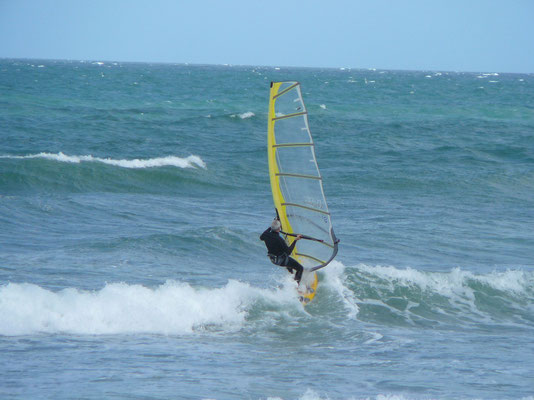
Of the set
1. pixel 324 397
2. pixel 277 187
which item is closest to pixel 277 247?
pixel 277 187

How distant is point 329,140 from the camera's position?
24.6 metres

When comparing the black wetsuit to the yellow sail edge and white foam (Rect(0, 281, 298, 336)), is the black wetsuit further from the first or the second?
white foam (Rect(0, 281, 298, 336))

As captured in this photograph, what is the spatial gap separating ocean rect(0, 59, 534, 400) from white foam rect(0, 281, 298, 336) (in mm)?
25

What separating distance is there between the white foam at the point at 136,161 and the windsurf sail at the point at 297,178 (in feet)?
34.3

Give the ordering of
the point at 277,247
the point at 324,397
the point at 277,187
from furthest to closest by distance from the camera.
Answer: the point at 277,187 → the point at 277,247 → the point at 324,397

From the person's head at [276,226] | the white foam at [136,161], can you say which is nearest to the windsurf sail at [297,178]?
the person's head at [276,226]

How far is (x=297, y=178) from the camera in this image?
7387mm

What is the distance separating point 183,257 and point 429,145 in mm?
15564

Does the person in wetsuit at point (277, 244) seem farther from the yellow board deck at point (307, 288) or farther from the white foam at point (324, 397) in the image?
the white foam at point (324, 397)

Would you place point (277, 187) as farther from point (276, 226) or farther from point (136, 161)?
point (136, 161)

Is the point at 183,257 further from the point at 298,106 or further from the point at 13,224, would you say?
the point at 298,106

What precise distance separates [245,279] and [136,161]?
9363mm

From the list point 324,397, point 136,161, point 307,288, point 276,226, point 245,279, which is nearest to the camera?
point 324,397

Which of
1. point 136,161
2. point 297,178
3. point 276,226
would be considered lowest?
point 136,161
